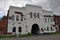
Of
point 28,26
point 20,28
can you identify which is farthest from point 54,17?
point 20,28

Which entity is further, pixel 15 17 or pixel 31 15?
pixel 31 15

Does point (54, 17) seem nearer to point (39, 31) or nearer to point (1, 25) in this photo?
point (39, 31)

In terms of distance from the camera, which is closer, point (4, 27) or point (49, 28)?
point (4, 27)

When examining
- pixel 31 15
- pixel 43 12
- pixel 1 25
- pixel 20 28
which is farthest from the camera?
pixel 43 12

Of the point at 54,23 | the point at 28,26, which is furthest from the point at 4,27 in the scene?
the point at 54,23

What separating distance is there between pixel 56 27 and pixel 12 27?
17.6 metres

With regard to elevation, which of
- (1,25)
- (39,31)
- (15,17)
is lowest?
(39,31)

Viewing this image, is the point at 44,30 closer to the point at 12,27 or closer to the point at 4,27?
the point at 12,27

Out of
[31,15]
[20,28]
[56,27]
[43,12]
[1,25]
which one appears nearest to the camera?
[1,25]

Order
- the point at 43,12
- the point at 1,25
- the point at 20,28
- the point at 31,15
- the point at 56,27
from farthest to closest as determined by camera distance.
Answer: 1. the point at 56,27
2. the point at 43,12
3. the point at 31,15
4. the point at 20,28
5. the point at 1,25

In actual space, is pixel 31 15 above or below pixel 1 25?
above

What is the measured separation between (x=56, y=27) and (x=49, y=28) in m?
3.84

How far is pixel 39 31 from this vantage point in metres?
34.7

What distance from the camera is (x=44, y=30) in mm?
35250
